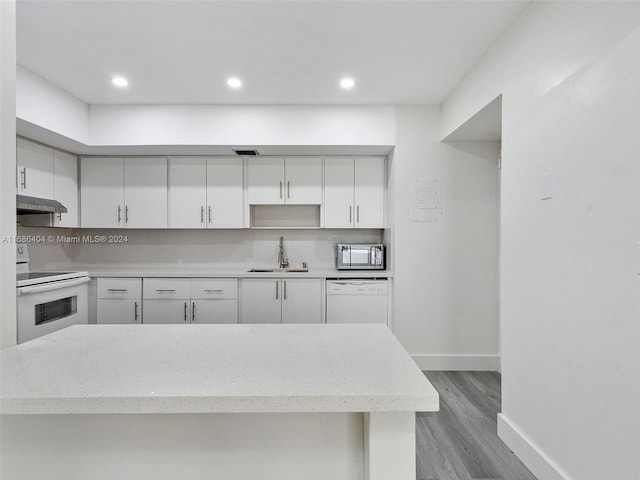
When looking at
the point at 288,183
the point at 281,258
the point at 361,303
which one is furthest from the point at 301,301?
the point at 288,183

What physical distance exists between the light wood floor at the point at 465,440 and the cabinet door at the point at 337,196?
188 centimetres

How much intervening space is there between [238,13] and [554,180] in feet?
6.58

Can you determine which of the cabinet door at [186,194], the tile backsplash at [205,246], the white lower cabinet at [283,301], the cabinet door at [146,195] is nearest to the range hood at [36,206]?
the cabinet door at [146,195]

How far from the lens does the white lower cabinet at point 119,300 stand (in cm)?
364

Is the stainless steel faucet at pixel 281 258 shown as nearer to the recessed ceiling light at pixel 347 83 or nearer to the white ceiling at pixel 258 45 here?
the white ceiling at pixel 258 45

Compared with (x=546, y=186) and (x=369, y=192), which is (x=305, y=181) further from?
(x=546, y=186)

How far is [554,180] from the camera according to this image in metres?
1.78

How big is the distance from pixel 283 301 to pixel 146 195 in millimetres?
1937

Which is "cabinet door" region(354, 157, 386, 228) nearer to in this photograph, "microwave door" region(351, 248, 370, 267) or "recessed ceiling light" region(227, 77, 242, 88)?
"microwave door" region(351, 248, 370, 267)

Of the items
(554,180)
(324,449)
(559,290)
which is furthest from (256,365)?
(554,180)

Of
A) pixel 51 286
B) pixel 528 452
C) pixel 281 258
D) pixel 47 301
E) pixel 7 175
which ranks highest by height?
pixel 7 175

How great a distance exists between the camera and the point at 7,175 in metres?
1.26

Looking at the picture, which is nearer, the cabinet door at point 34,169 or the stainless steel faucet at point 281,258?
the cabinet door at point 34,169

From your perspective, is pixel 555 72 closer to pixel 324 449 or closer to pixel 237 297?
pixel 324 449
